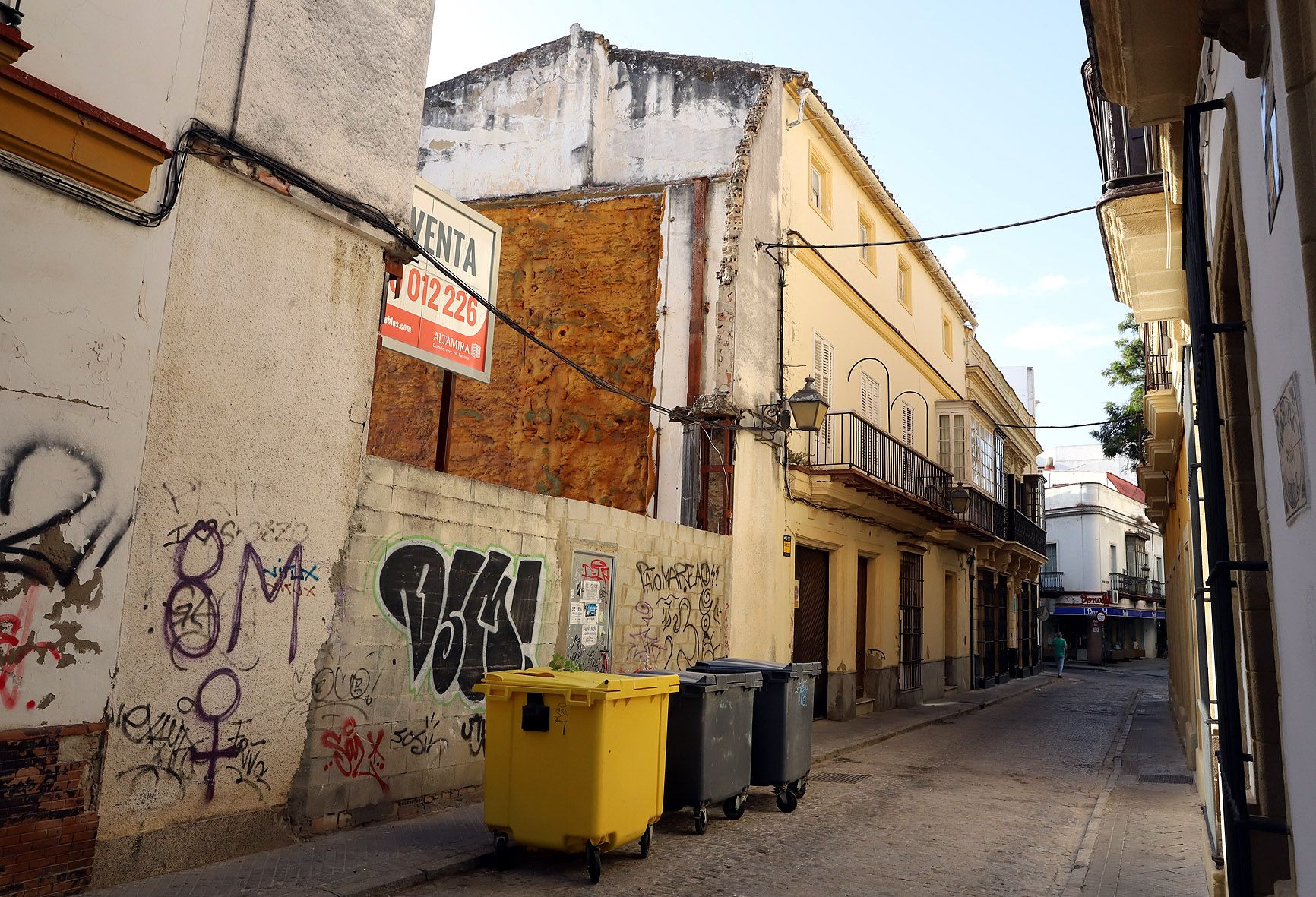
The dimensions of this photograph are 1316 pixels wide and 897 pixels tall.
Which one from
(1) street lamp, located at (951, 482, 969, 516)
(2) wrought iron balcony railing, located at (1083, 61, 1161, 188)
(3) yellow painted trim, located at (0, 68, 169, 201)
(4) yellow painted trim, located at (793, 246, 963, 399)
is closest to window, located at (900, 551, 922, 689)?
(1) street lamp, located at (951, 482, 969, 516)

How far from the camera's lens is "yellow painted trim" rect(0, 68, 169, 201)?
16.6 ft

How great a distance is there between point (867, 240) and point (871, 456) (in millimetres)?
4964

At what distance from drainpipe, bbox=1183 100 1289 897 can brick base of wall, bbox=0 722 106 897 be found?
5437mm

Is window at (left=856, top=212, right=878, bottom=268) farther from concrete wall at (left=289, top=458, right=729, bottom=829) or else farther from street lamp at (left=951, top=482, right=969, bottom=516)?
concrete wall at (left=289, top=458, right=729, bottom=829)

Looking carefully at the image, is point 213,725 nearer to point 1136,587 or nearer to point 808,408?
point 808,408

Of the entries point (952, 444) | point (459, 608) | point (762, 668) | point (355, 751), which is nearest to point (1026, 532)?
point (952, 444)

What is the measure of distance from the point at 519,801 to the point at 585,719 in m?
0.68

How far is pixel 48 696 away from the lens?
526cm

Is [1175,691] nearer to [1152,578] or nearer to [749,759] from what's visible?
[749,759]

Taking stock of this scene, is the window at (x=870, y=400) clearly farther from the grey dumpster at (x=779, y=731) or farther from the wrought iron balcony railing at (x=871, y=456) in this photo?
the grey dumpster at (x=779, y=731)

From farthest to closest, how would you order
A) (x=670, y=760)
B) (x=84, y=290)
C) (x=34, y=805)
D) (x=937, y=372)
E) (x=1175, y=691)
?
(x=937, y=372) → (x=1175, y=691) → (x=670, y=760) → (x=84, y=290) → (x=34, y=805)

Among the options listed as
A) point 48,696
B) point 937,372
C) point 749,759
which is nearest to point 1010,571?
point 937,372

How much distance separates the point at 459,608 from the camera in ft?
27.1

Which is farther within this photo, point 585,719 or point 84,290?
point 585,719
